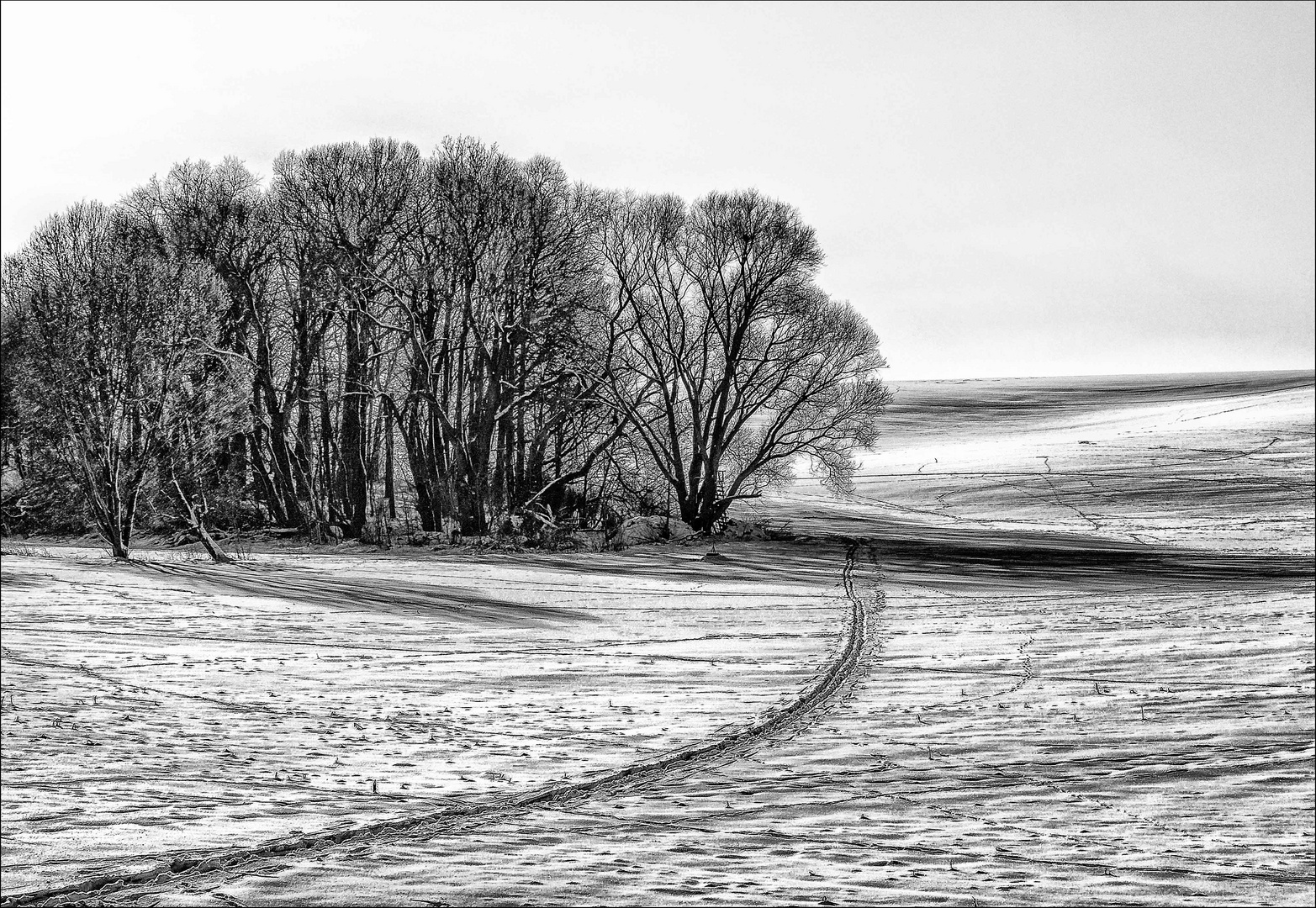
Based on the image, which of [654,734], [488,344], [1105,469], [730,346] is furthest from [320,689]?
[1105,469]

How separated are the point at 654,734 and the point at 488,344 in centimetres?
2626

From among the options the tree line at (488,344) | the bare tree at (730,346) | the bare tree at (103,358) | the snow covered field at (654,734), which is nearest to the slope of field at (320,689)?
the snow covered field at (654,734)

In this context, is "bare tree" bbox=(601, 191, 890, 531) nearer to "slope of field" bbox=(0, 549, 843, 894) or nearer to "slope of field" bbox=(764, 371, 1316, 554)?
"slope of field" bbox=(764, 371, 1316, 554)

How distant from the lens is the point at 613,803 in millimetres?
8977

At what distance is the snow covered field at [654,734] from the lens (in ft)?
24.5

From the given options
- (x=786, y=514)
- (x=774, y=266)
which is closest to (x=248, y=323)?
(x=774, y=266)

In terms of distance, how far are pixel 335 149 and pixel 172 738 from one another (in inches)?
1106

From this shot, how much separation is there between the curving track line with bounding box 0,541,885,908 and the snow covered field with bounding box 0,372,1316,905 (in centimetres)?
5

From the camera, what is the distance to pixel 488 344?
120 ft

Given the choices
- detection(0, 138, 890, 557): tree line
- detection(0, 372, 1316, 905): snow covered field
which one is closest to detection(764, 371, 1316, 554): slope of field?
detection(0, 138, 890, 557): tree line

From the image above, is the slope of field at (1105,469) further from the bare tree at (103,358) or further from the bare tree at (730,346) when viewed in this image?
the bare tree at (103,358)

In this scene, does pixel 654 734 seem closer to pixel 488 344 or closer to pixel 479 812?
pixel 479 812

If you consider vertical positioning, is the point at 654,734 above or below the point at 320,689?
below

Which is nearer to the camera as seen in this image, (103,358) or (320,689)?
(320,689)
